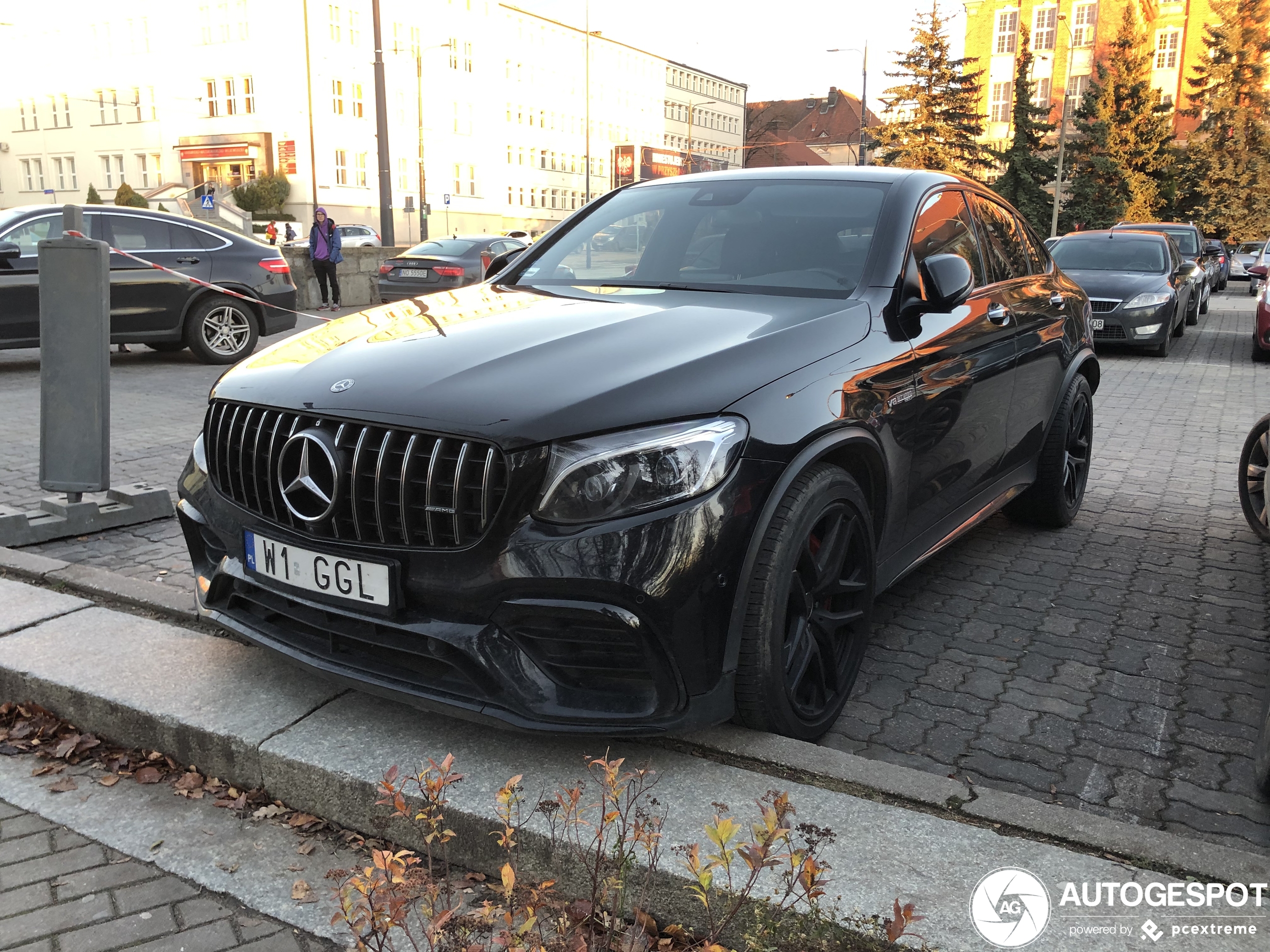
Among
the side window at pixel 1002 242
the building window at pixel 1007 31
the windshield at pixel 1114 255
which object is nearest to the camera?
the side window at pixel 1002 242

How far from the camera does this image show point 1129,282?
1491cm

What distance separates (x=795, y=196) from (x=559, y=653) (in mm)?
2259

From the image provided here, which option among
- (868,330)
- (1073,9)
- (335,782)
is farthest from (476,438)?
(1073,9)

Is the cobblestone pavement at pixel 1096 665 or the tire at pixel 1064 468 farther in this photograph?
the tire at pixel 1064 468

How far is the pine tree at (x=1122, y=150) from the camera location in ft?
168

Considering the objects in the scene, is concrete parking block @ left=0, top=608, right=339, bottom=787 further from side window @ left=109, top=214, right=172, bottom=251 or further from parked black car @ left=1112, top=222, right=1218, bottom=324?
parked black car @ left=1112, top=222, right=1218, bottom=324

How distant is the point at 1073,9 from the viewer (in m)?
68.5

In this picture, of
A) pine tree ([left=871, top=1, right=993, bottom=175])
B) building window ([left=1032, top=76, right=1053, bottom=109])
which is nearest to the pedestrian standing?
pine tree ([left=871, top=1, right=993, bottom=175])

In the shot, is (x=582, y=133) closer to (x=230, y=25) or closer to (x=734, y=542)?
(x=230, y=25)

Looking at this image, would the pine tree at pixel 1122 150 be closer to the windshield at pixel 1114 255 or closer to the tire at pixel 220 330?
the windshield at pixel 1114 255

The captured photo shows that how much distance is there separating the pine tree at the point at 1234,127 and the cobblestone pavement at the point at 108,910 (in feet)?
195

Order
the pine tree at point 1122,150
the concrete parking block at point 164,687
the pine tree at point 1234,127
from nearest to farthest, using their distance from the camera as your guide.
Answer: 1. the concrete parking block at point 164,687
2. the pine tree at point 1122,150
3. the pine tree at point 1234,127

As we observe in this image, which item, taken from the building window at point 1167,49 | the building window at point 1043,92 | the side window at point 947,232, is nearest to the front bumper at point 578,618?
the side window at point 947,232

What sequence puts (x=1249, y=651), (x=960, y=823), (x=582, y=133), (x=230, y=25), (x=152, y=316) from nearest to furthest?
(x=960, y=823) → (x=1249, y=651) → (x=152, y=316) → (x=230, y=25) → (x=582, y=133)
